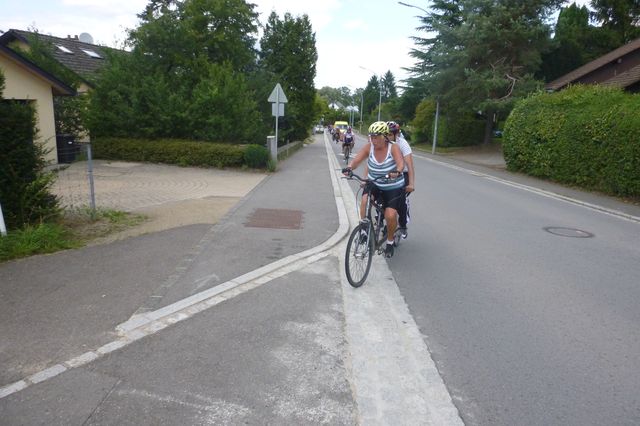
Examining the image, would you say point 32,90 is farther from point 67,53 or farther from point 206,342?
point 206,342

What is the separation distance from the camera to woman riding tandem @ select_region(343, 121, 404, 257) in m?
5.70

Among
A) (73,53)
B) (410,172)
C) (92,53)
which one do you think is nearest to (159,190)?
(410,172)

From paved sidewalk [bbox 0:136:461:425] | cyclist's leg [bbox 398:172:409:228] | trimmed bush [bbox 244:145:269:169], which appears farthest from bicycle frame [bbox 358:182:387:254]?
trimmed bush [bbox 244:145:269:169]

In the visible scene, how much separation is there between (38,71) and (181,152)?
17.4ft

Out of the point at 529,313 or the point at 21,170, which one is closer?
the point at 529,313

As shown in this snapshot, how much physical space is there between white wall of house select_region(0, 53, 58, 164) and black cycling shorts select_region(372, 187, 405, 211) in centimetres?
1290

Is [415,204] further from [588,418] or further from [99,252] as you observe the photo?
[588,418]

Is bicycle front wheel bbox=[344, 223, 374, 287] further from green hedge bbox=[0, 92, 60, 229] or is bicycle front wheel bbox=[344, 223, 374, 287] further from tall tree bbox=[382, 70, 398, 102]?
tall tree bbox=[382, 70, 398, 102]

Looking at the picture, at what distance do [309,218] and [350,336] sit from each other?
510 cm

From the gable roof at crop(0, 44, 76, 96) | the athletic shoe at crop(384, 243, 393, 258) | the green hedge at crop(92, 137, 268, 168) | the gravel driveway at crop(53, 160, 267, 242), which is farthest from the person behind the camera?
the green hedge at crop(92, 137, 268, 168)

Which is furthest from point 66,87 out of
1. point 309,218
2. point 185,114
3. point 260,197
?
point 309,218

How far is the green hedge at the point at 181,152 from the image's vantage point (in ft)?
56.2

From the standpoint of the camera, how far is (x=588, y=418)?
3.00 metres

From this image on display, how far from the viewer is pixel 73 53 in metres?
29.2
